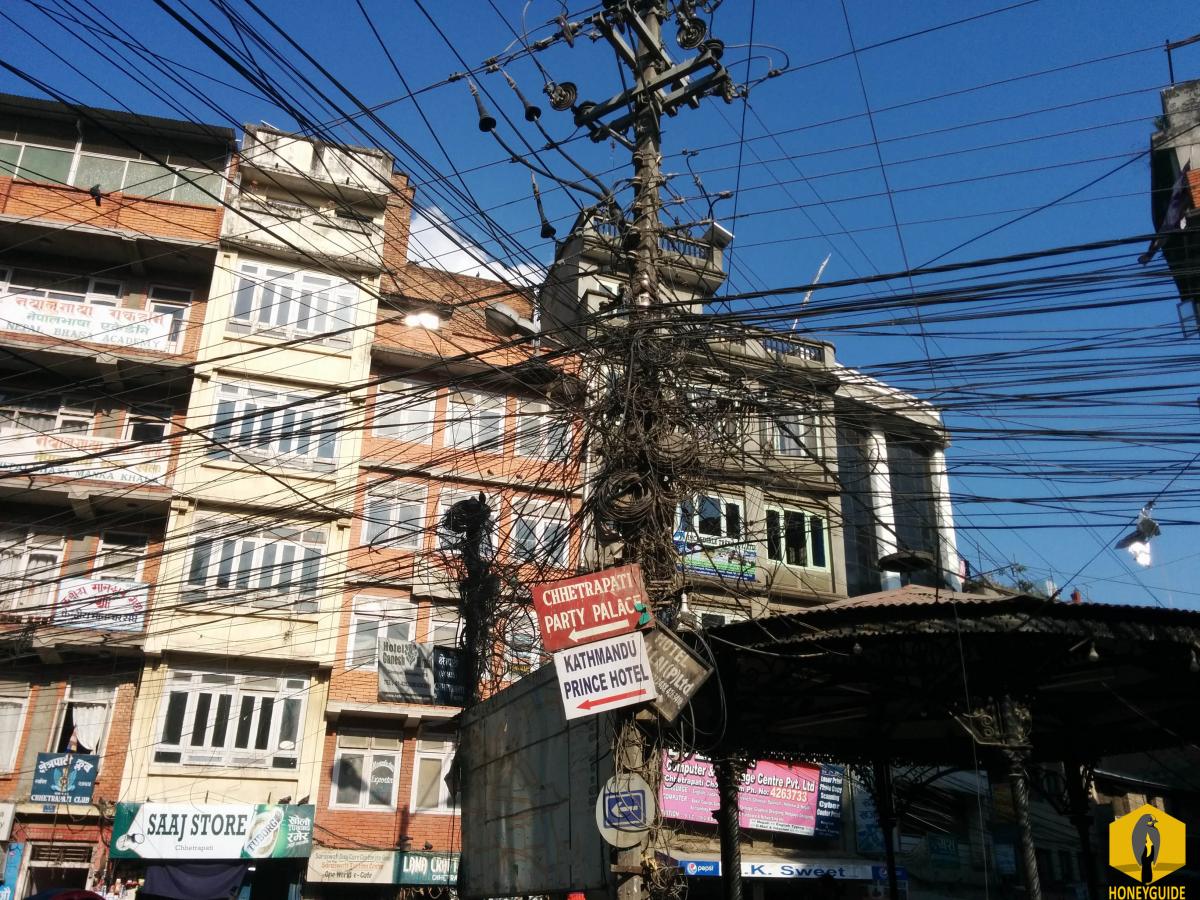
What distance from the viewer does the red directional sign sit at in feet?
32.1

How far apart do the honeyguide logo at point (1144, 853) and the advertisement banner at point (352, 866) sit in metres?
15.9

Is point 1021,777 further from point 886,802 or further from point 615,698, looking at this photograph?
point 886,802

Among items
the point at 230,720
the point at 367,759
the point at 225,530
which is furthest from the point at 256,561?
the point at 367,759

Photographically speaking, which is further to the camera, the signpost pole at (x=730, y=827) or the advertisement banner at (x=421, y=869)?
the advertisement banner at (x=421, y=869)

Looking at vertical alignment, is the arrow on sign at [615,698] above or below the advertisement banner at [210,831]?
above

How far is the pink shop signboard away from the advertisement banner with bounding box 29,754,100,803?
1329cm

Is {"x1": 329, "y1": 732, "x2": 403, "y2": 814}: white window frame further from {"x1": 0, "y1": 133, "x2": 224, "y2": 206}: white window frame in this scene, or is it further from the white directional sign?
the white directional sign

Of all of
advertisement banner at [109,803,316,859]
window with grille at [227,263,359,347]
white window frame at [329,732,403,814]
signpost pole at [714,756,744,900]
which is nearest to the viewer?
signpost pole at [714,756,744,900]

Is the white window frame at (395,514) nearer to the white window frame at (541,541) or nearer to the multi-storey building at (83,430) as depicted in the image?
the white window frame at (541,541)

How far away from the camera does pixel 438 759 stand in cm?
2489

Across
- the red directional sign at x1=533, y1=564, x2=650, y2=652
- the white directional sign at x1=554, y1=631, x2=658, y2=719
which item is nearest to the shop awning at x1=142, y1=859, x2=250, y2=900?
the white directional sign at x1=554, y1=631, x2=658, y2=719

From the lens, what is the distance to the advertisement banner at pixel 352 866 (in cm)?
2227

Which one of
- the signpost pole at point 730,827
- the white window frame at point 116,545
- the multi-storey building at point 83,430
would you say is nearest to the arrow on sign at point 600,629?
the signpost pole at point 730,827

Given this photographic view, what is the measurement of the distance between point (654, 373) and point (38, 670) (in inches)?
772
